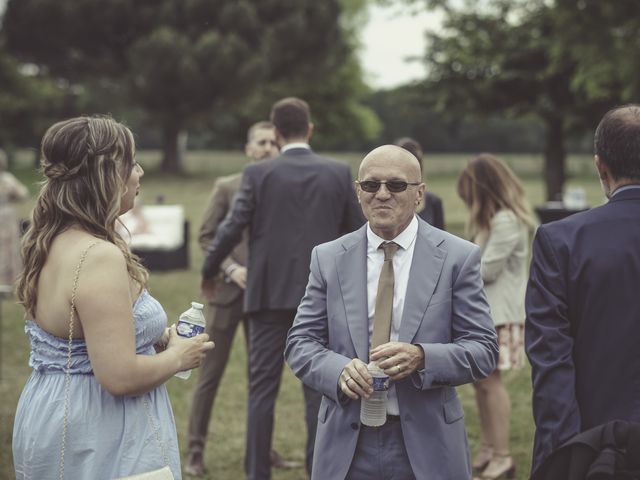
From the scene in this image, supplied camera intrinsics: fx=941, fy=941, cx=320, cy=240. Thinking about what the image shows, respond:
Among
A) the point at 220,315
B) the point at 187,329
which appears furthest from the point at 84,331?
the point at 220,315

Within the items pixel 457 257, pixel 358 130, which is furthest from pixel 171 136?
pixel 457 257

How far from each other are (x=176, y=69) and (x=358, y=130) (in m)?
28.8

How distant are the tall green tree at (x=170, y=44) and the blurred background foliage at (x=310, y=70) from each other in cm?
7

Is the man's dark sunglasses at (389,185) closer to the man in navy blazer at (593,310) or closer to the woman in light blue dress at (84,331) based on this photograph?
the man in navy blazer at (593,310)

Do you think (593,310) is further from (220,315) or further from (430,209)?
(220,315)

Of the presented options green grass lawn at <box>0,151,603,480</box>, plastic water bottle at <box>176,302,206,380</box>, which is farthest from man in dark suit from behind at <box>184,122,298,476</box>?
plastic water bottle at <box>176,302,206,380</box>

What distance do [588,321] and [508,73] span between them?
2469 centimetres

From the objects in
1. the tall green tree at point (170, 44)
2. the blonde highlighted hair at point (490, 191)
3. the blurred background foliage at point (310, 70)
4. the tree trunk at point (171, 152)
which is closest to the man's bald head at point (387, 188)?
the blonde highlighted hair at point (490, 191)

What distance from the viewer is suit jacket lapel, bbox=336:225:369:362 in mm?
3691

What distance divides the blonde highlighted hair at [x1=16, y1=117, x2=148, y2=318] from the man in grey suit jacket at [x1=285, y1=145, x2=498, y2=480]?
2.71ft

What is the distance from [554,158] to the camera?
29.1 m

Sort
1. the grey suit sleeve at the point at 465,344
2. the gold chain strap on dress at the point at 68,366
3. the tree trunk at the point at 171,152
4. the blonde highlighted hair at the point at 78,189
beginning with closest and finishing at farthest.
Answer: the gold chain strap on dress at the point at 68,366
the blonde highlighted hair at the point at 78,189
the grey suit sleeve at the point at 465,344
the tree trunk at the point at 171,152

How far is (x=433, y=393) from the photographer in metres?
3.69

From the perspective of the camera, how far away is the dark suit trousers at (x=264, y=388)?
6.16 metres
